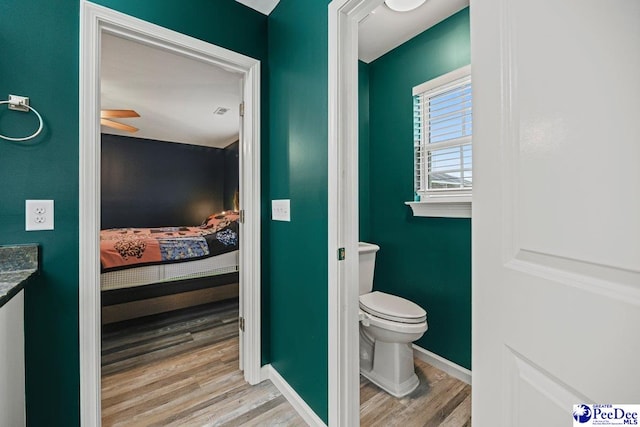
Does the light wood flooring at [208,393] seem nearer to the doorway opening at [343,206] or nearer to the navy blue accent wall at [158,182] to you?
the doorway opening at [343,206]

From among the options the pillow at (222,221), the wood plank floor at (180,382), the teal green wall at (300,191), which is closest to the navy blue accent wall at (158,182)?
the pillow at (222,221)

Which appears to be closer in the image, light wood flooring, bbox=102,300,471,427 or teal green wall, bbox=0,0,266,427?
teal green wall, bbox=0,0,266,427

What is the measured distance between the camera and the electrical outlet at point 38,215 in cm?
118

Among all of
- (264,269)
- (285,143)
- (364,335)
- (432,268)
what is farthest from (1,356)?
(432,268)

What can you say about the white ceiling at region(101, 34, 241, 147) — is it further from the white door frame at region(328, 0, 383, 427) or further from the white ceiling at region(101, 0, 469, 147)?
the white door frame at region(328, 0, 383, 427)

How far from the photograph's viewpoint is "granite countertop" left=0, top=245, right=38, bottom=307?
1035 mm

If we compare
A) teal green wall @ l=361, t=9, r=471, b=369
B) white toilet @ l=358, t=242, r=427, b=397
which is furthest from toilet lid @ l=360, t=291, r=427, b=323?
teal green wall @ l=361, t=9, r=471, b=369

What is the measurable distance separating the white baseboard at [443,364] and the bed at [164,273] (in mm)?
2306

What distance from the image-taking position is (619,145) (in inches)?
15.2

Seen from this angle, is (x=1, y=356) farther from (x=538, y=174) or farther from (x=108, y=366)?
(x=538, y=174)

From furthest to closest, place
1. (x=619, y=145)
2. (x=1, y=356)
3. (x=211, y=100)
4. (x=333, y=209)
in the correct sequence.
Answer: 1. (x=211, y=100)
2. (x=333, y=209)
3. (x=1, y=356)
4. (x=619, y=145)

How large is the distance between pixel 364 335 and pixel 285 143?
4.93 feet

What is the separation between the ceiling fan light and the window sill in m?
1.33

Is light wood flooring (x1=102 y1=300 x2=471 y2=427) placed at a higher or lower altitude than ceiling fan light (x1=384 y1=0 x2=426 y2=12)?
lower
